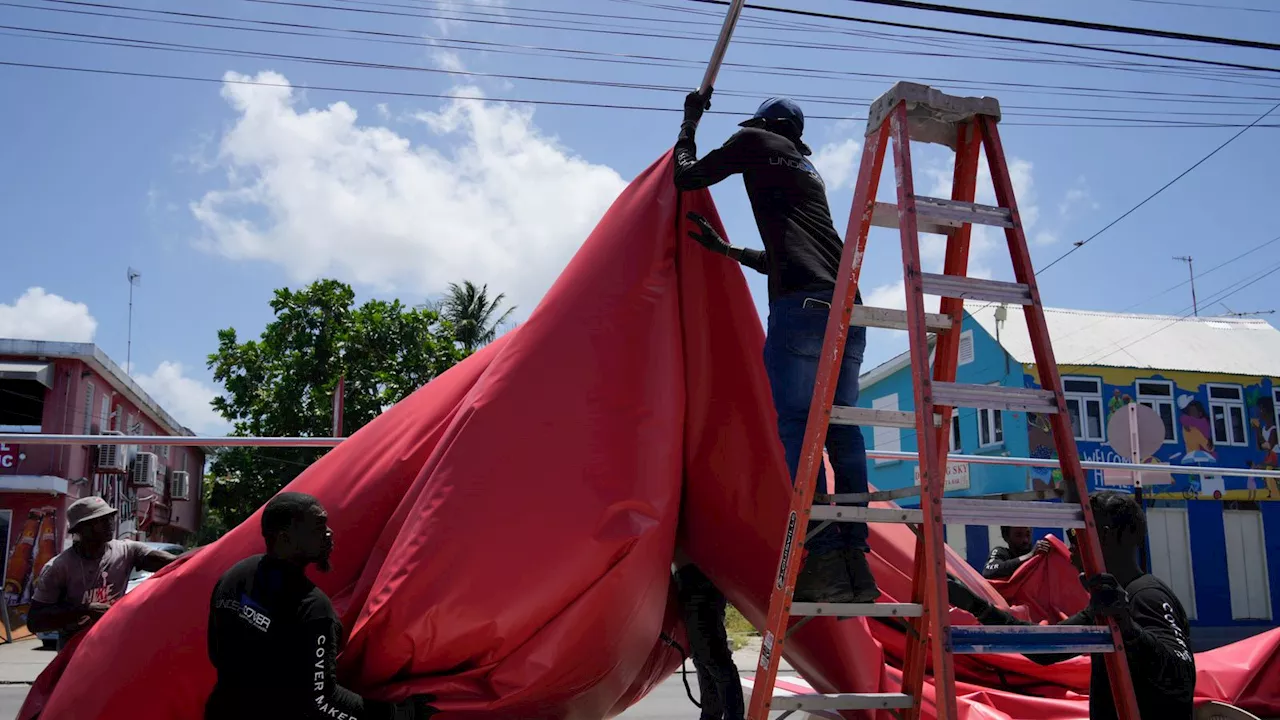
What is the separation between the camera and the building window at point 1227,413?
20.6 m

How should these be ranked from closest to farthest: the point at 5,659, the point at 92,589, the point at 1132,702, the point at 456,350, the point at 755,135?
the point at 1132,702 → the point at 755,135 → the point at 92,589 → the point at 5,659 → the point at 456,350

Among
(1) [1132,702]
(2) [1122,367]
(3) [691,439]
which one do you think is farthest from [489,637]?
(2) [1122,367]

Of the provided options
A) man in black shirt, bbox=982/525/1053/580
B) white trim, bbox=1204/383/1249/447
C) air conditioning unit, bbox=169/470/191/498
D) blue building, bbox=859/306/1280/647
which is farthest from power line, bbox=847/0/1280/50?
air conditioning unit, bbox=169/470/191/498

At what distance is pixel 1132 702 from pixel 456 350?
25.4 metres

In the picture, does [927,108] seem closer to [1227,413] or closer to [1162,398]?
[1162,398]

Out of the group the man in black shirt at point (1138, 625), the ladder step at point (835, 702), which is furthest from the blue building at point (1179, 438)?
the ladder step at point (835, 702)

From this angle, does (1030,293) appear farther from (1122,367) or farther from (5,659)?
(1122,367)

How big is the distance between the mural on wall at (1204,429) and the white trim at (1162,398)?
0.02 m

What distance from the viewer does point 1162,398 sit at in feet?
67.4

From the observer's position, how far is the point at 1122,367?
20328mm

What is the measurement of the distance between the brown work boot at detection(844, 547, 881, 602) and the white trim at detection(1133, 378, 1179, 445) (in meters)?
19.9

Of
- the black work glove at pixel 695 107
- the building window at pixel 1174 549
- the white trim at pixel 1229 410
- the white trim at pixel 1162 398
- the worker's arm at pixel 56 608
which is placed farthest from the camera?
the white trim at pixel 1229 410

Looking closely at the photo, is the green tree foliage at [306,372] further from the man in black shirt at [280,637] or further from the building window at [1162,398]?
the man in black shirt at [280,637]

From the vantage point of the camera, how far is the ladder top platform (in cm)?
292
